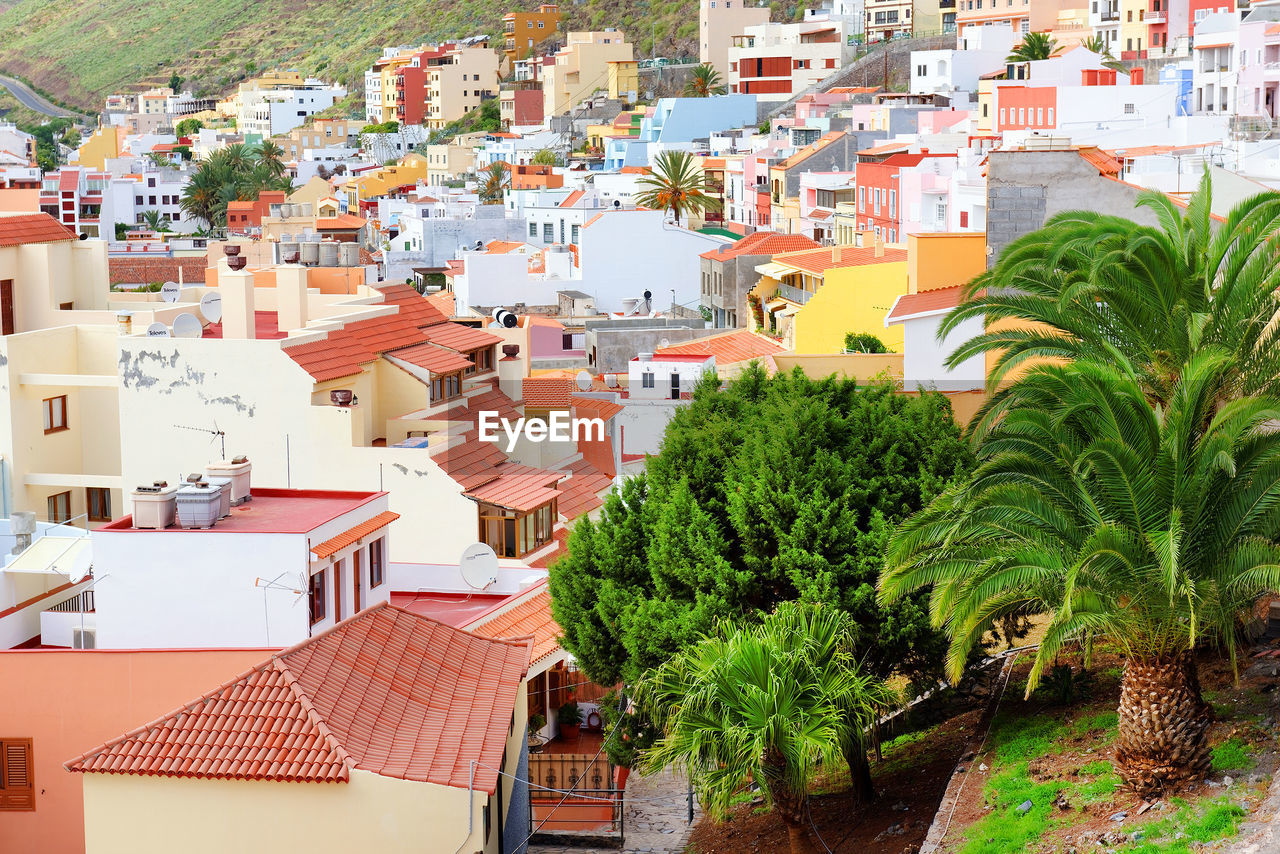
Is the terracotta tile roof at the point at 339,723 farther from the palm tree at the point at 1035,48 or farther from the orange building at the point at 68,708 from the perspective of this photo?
the palm tree at the point at 1035,48

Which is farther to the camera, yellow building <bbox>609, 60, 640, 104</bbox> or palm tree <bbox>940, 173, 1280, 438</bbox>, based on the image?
yellow building <bbox>609, 60, 640, 104</bbox>

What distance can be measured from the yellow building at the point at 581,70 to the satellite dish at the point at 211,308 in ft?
386

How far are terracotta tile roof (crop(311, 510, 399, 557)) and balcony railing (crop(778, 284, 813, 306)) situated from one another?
1033 inches

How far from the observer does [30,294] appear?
35.6 m

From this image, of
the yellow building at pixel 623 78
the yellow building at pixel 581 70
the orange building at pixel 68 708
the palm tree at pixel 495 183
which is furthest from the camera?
the yellow building at pixel 581 70

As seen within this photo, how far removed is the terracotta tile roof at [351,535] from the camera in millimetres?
19938

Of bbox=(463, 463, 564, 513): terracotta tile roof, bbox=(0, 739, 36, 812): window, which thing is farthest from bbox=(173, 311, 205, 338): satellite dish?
bbox=(0, 739, 36, 812): window

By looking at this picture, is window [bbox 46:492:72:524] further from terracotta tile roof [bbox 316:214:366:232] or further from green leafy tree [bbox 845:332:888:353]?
terracotta tile roof [bbox 316:214:366:232]

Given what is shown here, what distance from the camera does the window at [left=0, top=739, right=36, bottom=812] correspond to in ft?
59.5

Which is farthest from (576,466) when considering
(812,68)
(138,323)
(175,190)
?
(175,190)

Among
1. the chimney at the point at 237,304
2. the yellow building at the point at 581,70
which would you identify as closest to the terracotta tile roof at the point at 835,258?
the chimney at the point at 237,304

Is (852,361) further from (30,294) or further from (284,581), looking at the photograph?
(30,294)

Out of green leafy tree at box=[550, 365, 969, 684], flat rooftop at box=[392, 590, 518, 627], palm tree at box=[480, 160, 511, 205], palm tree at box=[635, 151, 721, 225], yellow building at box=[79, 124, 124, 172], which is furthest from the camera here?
yellow building at box=[79, 124, 124, 172]

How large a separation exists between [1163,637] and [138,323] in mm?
22992
